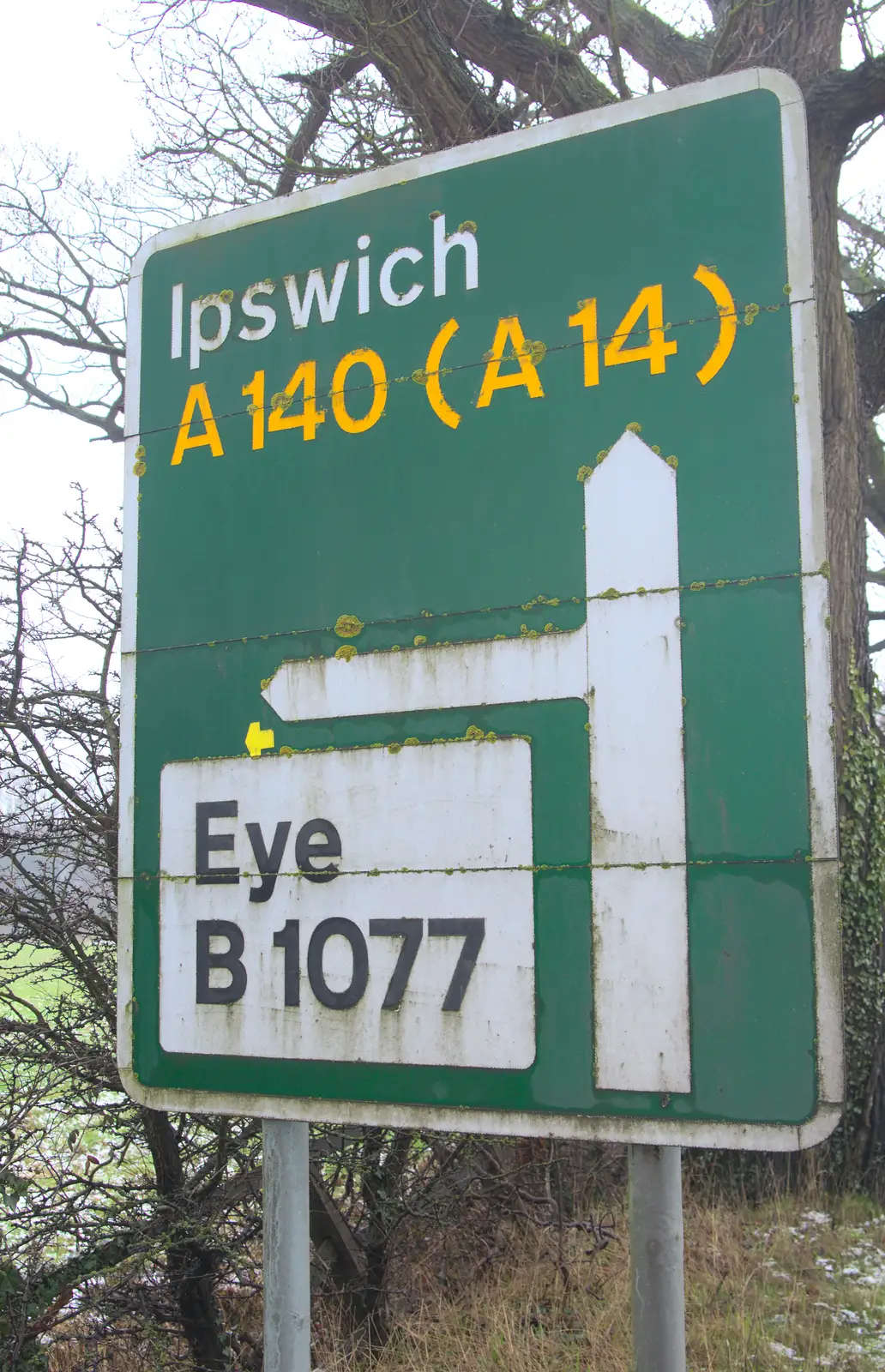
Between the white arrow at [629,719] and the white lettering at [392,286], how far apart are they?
1.63 ft

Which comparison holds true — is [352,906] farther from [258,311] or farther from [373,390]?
[258,311]

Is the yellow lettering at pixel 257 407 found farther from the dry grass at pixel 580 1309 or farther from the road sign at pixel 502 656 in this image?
the dry grass at pixel 580 1309

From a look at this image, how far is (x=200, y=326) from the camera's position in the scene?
2.20 meters

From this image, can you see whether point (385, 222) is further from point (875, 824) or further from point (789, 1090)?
point (875, 824)

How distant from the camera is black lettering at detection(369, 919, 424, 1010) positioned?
1771 millimetres

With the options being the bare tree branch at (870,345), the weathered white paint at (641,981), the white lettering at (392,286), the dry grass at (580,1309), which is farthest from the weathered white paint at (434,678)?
the bare tree branch at (870,345)

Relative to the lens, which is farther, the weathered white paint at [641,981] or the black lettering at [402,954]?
the black lettering at [402,954]

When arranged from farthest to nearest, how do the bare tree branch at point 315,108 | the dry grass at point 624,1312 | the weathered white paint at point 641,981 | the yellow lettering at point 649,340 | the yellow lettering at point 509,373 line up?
the bare tree branch at point 315,108 → the dry grass at point 624,1312 → the yellow lettering at point 509,373 → the yellow lettering at point 649,340 → the weathered white paint at point 641,981

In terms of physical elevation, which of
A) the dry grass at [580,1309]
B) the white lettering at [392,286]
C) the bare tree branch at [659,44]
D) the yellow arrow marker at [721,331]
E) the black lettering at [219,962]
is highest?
the bare tree branch at [659,44]

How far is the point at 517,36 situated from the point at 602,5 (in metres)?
0.81

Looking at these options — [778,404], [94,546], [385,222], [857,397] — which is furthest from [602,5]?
[778,404]

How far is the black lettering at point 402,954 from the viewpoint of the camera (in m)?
1.77

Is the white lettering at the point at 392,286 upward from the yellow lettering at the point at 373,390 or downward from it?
upward

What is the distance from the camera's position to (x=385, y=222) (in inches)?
79.7
